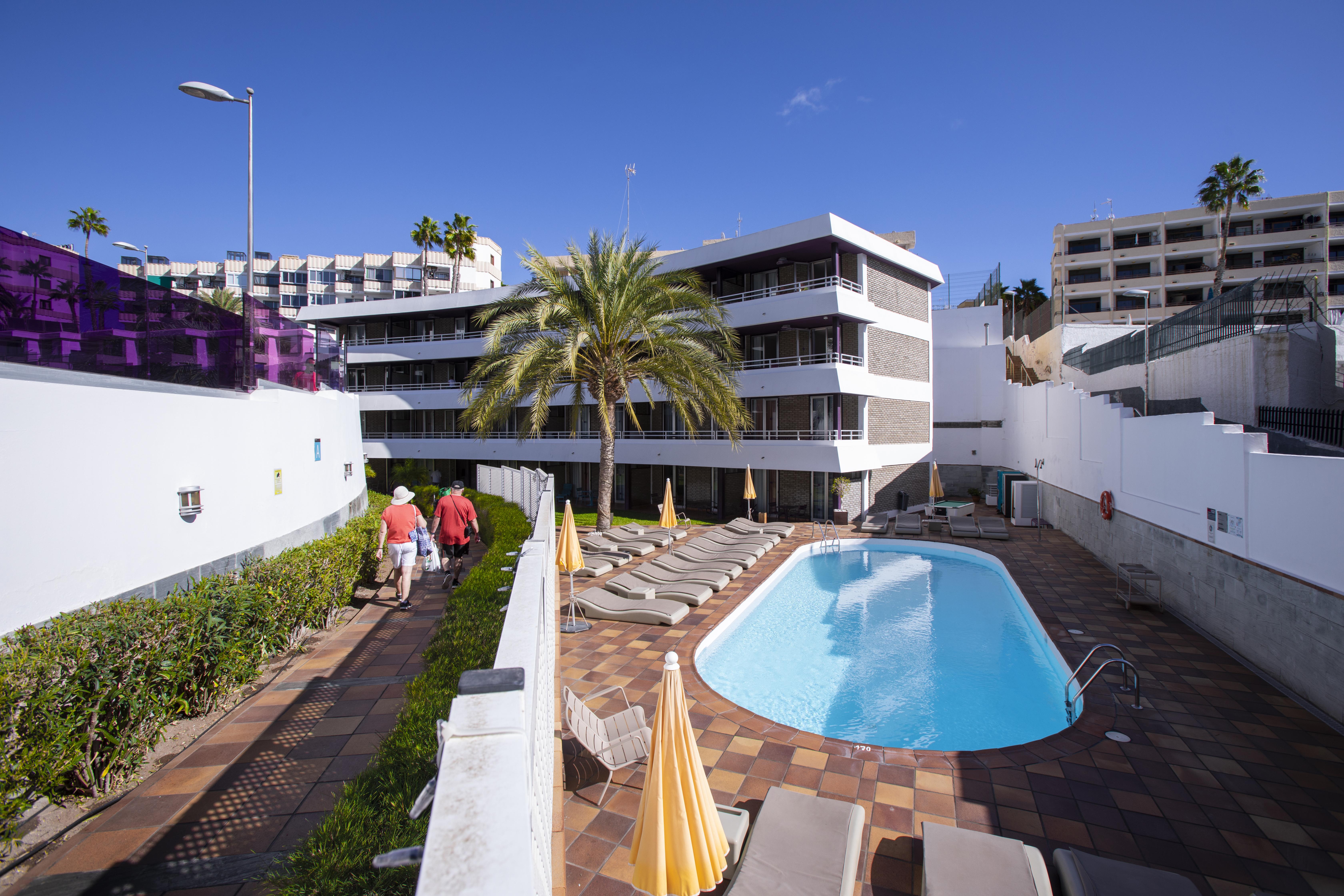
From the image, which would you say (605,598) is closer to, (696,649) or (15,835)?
(696,649)

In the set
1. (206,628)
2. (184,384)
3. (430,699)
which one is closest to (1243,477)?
(430,699)

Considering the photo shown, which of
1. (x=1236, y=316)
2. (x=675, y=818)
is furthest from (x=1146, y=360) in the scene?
(x=675, y=818)

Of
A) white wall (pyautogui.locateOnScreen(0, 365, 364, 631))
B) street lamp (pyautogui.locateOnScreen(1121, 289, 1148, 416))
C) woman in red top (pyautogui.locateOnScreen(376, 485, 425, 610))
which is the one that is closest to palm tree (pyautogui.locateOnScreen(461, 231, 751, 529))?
woman in red top (pyautogui.locateOnScreen(376, 485, 425, 610))

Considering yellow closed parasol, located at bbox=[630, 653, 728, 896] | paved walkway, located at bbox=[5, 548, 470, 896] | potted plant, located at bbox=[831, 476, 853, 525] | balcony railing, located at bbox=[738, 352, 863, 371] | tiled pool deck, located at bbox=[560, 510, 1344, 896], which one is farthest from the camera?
balcony railing, located at bbox=[738, 352, 863, 371]

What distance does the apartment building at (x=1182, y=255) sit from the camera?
134 feet

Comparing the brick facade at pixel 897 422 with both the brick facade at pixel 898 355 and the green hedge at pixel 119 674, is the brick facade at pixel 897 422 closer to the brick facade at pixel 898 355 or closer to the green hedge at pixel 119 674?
the brick facade at pixel 898 355

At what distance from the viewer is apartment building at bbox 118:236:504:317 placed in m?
63.0

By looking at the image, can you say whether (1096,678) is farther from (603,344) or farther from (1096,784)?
(603,344)

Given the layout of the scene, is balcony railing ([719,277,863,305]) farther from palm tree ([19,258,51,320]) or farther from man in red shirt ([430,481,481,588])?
palm tree ([19,258,51,320])

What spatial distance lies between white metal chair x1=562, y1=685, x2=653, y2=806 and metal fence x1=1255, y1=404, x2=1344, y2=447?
40.3ft

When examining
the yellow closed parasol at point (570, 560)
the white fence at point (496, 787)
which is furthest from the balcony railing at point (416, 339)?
the white fence at point (496, 787)

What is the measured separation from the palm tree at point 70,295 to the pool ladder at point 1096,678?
34.2 ft

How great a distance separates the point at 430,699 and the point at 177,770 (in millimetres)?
2513

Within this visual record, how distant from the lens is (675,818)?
3811mm
